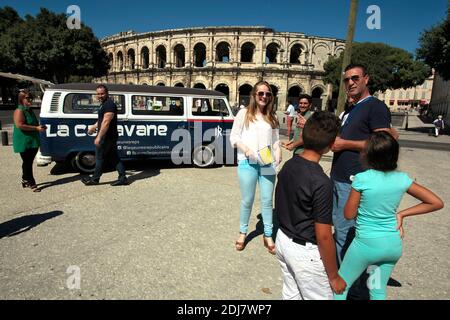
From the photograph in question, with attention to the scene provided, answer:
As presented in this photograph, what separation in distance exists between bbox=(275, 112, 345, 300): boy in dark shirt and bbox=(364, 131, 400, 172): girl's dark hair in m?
0.35

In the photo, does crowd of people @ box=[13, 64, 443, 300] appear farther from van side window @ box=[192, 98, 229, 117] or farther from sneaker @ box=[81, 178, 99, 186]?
van side window @ box=[192, 98, 229, 117]

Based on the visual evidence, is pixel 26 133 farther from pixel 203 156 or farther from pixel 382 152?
pixel 382 152

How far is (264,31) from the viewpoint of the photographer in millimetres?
43969

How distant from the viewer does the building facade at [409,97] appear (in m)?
80.2

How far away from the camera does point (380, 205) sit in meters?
1.95

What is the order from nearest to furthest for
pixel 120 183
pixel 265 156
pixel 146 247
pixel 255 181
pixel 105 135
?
1. pixel 265 156
2. pixel 255 181
3. pixel 146 247
4. pixel 105 135
5. pixel 120 183

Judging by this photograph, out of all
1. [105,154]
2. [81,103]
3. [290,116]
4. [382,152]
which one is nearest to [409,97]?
[290,116]

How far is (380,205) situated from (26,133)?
20.1 feet

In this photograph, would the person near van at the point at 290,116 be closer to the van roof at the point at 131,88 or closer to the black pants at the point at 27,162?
the van roof at the point at 131,88

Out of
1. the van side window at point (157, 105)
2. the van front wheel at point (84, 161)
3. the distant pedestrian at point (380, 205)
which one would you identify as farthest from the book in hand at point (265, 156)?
the van front wheel at point (84, 161)

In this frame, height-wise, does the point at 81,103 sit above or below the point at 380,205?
above

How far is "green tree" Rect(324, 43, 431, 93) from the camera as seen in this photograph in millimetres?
40844
